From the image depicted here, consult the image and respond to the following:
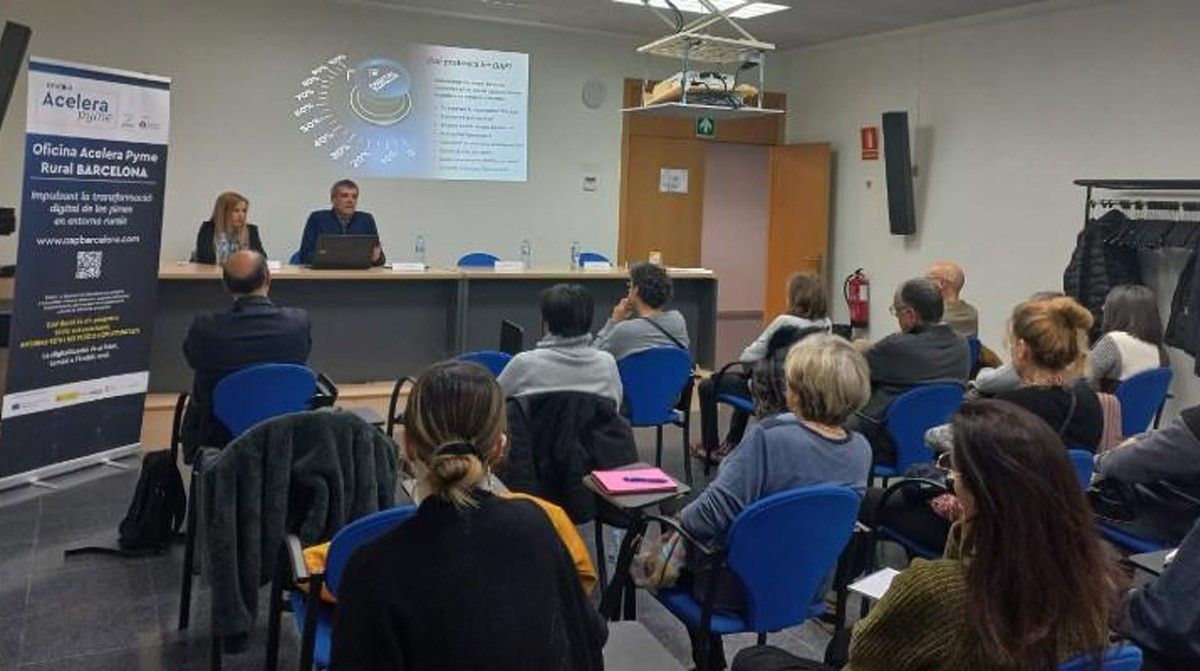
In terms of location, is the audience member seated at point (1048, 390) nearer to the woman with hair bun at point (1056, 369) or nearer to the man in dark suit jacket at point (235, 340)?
the woman with hair bun at point (1056, 369)

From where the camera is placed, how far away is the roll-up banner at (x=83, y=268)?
14.4 ft

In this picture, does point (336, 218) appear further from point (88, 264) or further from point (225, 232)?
point (88, 264)

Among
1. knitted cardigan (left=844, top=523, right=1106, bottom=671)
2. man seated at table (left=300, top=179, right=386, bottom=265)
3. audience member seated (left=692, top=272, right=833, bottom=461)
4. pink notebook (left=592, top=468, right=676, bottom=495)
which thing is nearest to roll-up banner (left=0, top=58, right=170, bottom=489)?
man seated at table (left=300, top=179, right=386, bottom=265)

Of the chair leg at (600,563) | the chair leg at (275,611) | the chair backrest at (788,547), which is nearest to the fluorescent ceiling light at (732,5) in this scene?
the chair leg at (600,563)

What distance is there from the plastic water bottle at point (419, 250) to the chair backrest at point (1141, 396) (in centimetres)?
A: 527

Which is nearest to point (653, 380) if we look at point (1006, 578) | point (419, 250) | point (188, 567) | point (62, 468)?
A: point (188, 567)

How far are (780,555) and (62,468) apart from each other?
12.4 ft

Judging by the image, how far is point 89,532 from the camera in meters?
4.09

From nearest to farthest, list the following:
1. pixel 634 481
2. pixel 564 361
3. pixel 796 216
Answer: pixel 634 481 < pixel 564 361 < pixel 796 216

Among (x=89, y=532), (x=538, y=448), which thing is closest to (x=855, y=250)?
(x=538, y=448)

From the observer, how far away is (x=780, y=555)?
2.41 meters

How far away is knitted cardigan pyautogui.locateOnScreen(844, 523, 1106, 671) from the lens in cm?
145

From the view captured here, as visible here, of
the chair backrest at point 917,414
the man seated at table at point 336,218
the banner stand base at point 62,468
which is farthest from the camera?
the man seated at table at point 336,218

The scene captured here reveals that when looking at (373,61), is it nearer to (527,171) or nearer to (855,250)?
(527,171)
